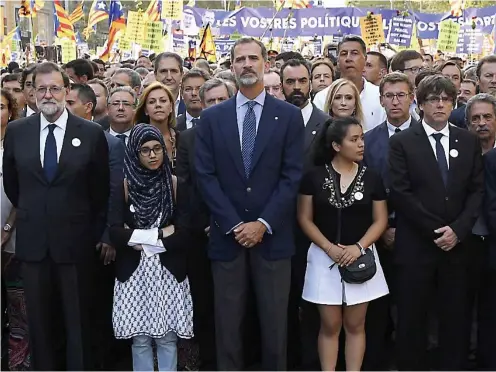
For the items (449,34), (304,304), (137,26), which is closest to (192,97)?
(304,304)

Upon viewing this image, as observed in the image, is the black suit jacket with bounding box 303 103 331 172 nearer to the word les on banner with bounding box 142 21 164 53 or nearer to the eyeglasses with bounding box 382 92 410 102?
the eyeglasses with bounding box 382 92 410 102

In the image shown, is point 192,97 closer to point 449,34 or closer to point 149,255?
point 149,255

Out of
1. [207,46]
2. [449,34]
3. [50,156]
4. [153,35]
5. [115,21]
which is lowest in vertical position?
[50,156]

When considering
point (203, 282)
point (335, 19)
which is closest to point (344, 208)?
point (203, 282)

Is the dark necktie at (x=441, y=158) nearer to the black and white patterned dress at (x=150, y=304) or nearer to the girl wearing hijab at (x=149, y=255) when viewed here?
the girl wearing hijab at (x=149, y=255)

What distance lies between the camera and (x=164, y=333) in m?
4.54

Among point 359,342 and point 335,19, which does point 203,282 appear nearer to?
point 359,342

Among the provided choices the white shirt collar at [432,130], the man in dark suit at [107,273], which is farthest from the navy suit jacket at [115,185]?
the white shirt collar at [432,130]

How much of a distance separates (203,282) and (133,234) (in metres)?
0.86

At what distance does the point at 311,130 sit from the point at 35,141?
78.2 inches

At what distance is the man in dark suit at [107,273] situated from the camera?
4.70 m

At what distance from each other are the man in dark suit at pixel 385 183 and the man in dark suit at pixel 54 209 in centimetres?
201

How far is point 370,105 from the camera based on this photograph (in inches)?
259

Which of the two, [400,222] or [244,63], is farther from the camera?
[400,222]
